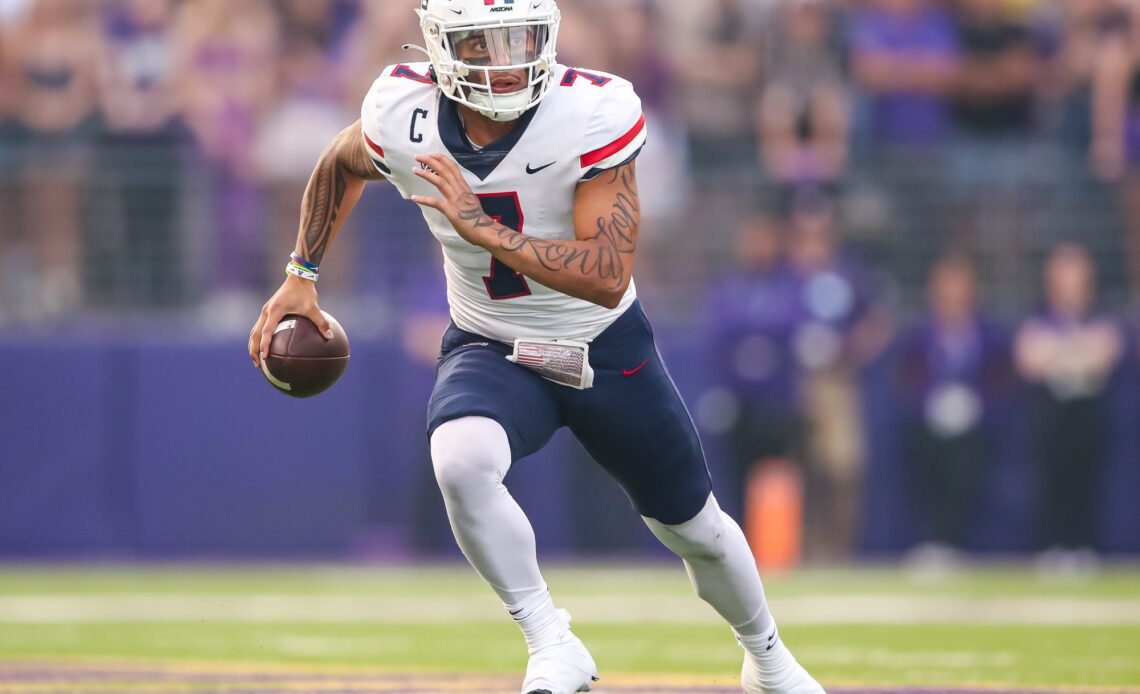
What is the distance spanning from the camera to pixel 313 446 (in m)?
10.5

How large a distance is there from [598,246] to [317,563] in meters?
6.60

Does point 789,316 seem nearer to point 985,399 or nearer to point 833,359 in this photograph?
point 833,359

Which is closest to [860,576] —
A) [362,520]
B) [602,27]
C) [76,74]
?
[362,520]

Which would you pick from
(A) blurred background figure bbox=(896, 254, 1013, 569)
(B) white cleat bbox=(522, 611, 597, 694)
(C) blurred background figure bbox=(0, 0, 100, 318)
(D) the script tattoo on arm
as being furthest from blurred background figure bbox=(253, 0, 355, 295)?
(B) white cleat bbox=(522, 611, 597, 694)

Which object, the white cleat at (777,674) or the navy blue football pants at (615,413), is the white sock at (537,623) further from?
the white cleat at (777,674)

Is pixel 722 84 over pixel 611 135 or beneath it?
beneath

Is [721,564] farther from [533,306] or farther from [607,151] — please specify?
[607,151]

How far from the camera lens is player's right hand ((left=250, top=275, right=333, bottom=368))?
470 cm

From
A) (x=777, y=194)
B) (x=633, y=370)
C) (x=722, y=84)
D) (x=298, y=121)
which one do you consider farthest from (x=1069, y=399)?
(x=633, y=370)

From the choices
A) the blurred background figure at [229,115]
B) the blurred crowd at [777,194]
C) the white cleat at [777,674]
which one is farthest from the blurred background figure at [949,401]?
the white cleat at [777,674]

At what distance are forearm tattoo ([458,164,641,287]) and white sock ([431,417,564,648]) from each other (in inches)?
17.4

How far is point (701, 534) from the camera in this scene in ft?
15.0

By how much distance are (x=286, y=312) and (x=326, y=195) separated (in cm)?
36

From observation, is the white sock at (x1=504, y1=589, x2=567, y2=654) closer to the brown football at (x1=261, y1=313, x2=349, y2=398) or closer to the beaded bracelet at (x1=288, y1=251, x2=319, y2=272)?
the brown football at (x1=261, y1=313, x2=349, y2=398)
